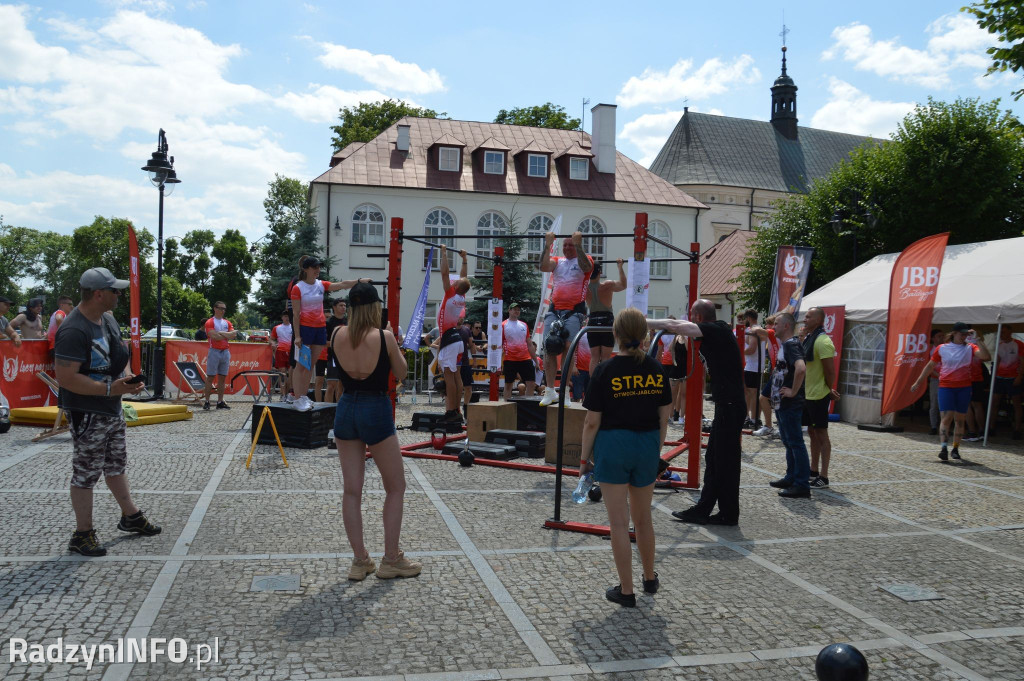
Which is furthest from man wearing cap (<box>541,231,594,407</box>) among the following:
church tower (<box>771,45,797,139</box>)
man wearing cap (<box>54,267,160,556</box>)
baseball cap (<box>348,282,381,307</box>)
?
church tower (<box>771,45,797,139</box>)

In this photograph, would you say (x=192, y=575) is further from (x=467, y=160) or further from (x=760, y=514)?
(x=467, y=160)

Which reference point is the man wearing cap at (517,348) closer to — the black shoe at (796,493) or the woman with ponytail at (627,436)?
the black shoe at (796,493)

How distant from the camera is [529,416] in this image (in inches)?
440

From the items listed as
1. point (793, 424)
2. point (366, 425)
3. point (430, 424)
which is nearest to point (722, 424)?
point (793, 424)

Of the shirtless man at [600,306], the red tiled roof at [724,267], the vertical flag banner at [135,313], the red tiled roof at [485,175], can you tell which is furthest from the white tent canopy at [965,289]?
the red tiled roof at [724,267]

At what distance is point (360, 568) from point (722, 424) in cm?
361

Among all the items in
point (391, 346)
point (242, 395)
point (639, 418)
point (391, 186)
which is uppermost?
point (391, 186)

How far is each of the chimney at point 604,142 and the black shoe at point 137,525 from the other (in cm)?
3969

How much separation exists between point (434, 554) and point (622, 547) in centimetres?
162

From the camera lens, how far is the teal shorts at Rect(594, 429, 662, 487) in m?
4.80

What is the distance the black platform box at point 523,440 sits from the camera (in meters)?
10.2

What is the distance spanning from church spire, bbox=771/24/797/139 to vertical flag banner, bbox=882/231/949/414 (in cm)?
6570

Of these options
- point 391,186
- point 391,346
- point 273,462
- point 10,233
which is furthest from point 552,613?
point 10,233

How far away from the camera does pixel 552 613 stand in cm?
464
